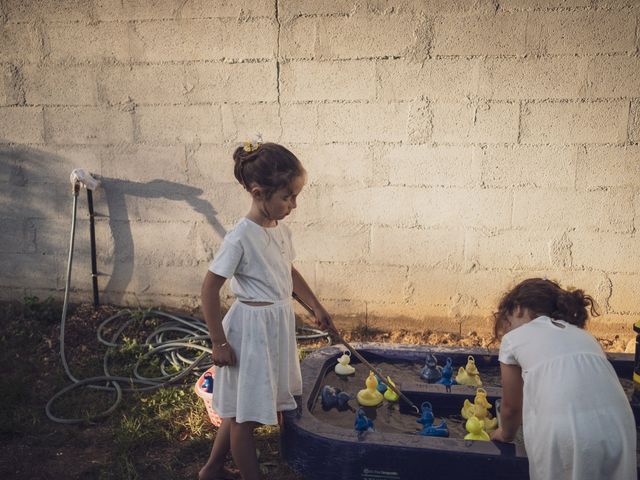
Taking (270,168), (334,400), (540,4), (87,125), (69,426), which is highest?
(540,4)

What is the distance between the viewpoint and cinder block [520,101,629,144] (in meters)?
3.69

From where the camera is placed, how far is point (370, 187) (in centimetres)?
407

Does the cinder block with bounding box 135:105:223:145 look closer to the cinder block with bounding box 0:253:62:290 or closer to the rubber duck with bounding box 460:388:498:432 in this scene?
the cinder block with bounding box 0:253:62:290

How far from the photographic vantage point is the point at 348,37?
387 cm

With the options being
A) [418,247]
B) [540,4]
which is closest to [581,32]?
[540,4]

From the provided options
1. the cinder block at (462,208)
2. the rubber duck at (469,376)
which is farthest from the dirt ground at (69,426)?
the rubber duck at (469,376)

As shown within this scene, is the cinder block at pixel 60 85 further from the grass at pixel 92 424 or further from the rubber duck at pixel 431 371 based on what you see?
the rubber duck at pixel 431 371

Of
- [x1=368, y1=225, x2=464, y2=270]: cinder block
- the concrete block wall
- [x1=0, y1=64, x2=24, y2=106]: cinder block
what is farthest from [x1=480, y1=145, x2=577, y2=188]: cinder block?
[x1=0, y1=64, x2=24, y2=106]: cinder block

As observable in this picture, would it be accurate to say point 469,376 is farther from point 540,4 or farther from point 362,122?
point 540,4

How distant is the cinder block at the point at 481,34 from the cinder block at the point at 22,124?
9.05 feet

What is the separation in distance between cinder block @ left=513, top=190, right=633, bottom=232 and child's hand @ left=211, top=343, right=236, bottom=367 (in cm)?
225

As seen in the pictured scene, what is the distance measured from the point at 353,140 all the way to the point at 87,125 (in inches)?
73.6

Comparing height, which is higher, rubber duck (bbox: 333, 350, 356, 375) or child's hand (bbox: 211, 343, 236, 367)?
child's hand (bbox: 211, 343, 236, 367)

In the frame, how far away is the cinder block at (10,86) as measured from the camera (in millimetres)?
4301
